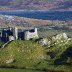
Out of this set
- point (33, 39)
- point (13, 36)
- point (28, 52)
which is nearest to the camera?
point (28, 52)

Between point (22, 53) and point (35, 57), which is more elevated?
point (22, 53)

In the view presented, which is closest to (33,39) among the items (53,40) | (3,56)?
(53,40)

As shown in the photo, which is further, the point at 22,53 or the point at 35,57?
the point at 22,53

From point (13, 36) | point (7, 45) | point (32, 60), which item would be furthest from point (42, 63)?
point (13, 36)

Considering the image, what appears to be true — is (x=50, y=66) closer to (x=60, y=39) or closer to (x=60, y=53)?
(x=60, y=53)

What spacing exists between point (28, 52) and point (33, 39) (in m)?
4.05

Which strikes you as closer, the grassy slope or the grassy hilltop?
the grassy hilltop

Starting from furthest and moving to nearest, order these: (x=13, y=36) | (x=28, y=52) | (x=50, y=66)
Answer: (x=13, y=36)
(x=28, y=52)
(x=50, y=66)

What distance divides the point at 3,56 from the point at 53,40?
6.24 metres

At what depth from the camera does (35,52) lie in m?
46.1

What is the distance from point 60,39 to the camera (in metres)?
48.9

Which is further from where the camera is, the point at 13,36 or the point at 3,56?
the point at 13,36

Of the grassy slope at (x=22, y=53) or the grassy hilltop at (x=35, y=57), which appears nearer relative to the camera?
the grassy hilltop at (x=35, y=57)

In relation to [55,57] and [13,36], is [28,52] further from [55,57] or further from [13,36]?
[13,36]
